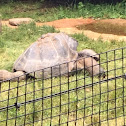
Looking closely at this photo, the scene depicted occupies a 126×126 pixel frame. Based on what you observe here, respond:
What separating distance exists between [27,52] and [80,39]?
2.28 meters

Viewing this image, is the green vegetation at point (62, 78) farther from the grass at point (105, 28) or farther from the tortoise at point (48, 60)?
the grass at point (105, 28)

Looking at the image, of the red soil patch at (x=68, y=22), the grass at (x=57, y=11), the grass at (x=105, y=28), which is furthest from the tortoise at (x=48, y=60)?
the grass at (x=57, y=11)

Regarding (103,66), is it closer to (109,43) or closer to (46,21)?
(109,43)

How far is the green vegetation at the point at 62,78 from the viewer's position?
401 cm

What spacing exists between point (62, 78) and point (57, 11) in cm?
609

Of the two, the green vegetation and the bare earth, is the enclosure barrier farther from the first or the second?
the bare earth

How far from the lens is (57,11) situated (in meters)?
11.1

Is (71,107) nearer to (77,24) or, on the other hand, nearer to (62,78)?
(62,78)

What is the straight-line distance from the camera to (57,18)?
10344mm

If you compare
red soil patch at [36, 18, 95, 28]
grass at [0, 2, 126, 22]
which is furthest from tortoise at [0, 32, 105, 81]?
grass at [0, 2, 126, 22]

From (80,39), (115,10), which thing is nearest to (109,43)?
(80,39)

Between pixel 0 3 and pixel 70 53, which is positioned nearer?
pixel 70 53

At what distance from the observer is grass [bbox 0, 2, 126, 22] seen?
1045cm

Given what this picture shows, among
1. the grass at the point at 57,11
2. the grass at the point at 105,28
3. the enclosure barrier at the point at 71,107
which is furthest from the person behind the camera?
the grass at the point at 57,11
